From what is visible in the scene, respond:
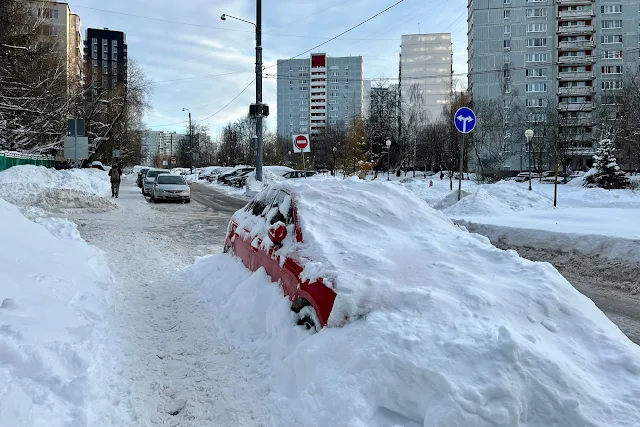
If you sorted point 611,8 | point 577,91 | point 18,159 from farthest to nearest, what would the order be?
point 611,8 < point 577,91 < point 18,159

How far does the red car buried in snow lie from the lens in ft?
13.0

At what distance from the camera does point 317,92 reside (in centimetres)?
14450

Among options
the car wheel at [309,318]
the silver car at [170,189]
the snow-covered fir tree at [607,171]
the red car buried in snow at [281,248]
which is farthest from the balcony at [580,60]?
the car wheel at [309,318]

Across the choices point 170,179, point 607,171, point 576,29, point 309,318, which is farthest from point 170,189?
point 576,29

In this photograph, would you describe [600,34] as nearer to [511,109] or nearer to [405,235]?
[511,109]

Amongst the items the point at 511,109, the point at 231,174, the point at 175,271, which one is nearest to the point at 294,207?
the point at 175,271

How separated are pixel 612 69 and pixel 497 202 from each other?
70.4 m

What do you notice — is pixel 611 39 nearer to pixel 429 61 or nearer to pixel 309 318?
pixel 429 61

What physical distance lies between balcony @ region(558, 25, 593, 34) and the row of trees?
199ft

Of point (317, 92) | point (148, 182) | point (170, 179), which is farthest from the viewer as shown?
A: point (317, 92)

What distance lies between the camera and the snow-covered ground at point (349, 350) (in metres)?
2.88

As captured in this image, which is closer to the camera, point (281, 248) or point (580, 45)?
point (281, 248)

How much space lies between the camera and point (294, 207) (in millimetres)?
5406

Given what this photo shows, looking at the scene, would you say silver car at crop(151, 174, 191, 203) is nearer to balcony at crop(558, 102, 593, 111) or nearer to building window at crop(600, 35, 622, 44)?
balcony at crop(558, 102, 593, 111)
